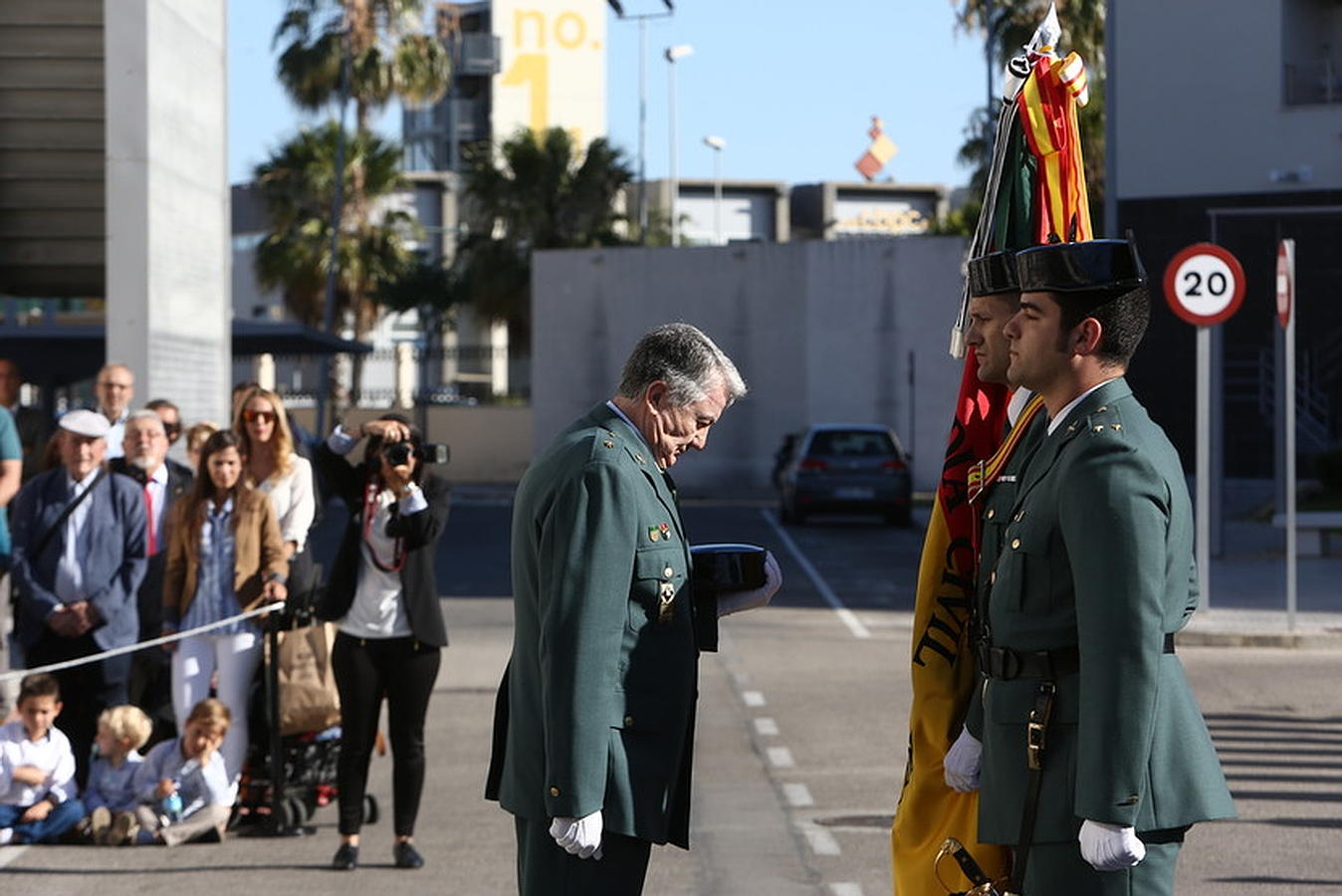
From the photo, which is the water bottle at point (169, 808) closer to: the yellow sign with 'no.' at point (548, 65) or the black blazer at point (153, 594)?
the black blazer at point (153, 594)

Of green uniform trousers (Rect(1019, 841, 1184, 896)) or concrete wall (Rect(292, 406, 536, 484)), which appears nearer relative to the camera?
green uniform trousers (Rect(1019, 841, 1184, 896))

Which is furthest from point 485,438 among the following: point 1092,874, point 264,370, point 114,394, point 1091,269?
point 1092,874

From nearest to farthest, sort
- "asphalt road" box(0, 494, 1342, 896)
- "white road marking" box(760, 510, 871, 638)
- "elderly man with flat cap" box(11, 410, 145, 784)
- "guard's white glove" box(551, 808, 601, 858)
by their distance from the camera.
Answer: "guard's white glove" box(551, 808, 601, 858), "asphalt road" box(0, 494, 1342, 896), "elderly man with flat cap" box(11, 410, 145, 784), "white road marking" box(760, 510, 871, 638)

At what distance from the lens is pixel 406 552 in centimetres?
909

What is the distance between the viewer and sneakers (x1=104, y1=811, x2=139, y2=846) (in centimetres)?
966

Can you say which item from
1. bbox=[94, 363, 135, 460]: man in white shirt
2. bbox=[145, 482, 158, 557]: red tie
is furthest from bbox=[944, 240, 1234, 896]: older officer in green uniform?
bbox=[94, 363, 135, 460]: man in white shirt

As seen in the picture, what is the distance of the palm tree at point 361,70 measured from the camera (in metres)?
50.6

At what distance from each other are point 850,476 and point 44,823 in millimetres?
24150

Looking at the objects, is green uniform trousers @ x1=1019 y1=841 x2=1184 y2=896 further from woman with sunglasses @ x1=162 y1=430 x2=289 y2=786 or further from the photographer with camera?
woman with sunglasses @ x1=162 y1=430 x2=289 y2=786

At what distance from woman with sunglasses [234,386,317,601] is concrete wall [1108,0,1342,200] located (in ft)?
87.8

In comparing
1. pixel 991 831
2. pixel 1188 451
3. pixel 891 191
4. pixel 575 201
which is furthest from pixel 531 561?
pixel 891 191

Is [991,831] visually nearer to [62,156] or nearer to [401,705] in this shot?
[401,705]

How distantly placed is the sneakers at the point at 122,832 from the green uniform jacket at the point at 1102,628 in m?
5.82

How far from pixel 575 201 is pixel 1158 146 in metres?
21.0
